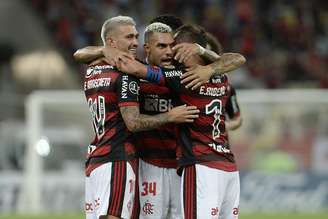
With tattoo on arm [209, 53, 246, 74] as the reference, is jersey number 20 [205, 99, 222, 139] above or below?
below

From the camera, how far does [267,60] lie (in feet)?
65.3

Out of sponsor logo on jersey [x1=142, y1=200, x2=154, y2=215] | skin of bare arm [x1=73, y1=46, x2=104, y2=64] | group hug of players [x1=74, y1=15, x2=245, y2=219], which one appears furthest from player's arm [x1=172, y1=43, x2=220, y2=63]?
sponsor logo on jersey [x1=142, y1=200, x2=154, y2=215]

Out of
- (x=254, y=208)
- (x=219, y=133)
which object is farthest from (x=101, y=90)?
(x=254, y=208)

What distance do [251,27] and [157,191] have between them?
1273cm

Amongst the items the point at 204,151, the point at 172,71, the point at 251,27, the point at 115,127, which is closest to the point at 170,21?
the point at 172,71

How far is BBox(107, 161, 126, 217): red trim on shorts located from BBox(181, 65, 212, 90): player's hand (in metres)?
0.76

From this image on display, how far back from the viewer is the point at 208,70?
7.64 meters

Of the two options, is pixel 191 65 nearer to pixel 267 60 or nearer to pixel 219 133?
pixel 219 133

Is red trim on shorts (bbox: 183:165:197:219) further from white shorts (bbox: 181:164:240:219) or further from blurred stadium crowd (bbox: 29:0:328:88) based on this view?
blurred stadium crowd (bbox: 29:0:328:88)

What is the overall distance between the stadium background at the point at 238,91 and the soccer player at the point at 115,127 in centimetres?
604

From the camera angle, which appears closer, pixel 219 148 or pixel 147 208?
pixel 219 148

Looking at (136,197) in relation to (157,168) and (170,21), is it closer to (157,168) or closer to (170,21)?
(157,168)

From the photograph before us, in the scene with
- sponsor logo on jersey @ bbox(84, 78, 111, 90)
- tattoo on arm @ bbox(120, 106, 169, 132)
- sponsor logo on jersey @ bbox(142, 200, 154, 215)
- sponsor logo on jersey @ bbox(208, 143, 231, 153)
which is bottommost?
sponsor logo on jersey @ bbox(142, 200, 154, 215)

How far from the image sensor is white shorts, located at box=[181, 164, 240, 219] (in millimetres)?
7492
